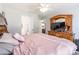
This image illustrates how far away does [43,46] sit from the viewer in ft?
5.95

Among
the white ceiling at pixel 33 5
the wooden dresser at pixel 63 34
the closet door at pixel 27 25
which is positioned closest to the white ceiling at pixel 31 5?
the white ceiling at pixel 33 5

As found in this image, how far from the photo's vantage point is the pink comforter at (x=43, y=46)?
179 cm

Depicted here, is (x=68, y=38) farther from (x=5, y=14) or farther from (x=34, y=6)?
(x=5, y=14)

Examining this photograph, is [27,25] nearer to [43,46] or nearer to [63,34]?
[43,46]

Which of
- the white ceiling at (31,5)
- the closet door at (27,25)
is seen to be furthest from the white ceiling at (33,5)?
the closet door at (27,25)

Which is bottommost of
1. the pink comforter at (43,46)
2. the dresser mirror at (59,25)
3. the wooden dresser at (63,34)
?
the pink comforter at (43,46)

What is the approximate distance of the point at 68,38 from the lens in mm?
1826

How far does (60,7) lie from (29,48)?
0.55 m

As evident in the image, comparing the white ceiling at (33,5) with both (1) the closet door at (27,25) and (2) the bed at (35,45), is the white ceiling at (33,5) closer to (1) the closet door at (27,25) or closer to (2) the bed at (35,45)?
(1) the closet door at (27,25)

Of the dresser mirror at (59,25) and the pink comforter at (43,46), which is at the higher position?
the dresser mirror at (59,25)

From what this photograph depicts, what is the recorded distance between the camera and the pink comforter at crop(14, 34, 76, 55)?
5.89ft

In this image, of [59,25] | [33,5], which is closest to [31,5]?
[33,5]

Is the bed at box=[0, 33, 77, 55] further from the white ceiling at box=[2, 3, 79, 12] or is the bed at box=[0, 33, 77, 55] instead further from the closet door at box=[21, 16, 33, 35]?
the white ceiling at box=[2, 3, 79, 12]

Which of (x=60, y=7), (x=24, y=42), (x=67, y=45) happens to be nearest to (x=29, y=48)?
(x=24, y=42)
